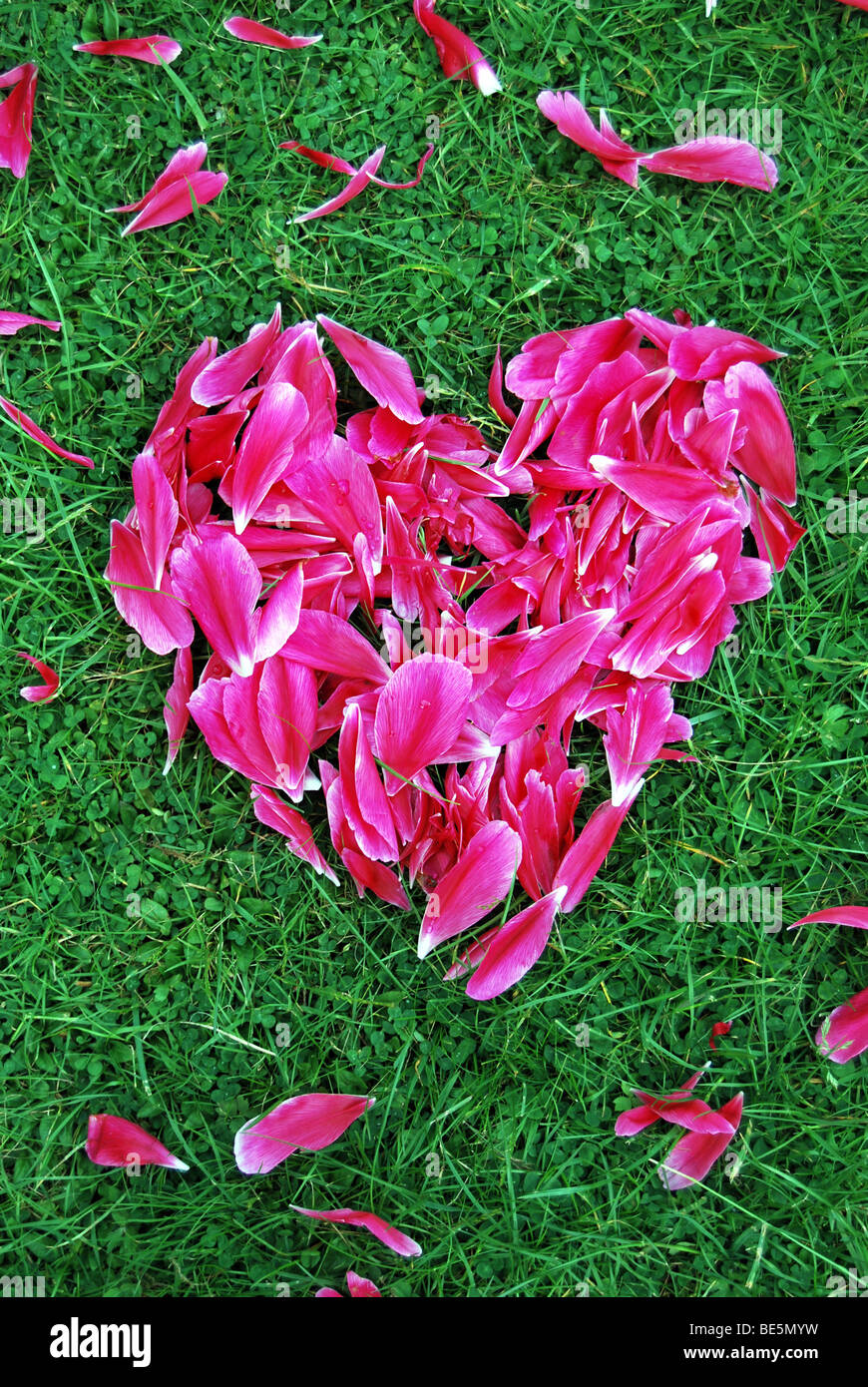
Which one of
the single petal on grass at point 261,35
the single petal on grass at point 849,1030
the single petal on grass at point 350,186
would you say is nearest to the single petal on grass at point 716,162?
the single petal on grass at point 350,186

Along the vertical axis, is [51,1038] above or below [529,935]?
below

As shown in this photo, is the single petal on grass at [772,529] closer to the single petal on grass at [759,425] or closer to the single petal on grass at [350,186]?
the single petal on grass at [759,425]

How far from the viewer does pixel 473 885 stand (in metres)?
1.11

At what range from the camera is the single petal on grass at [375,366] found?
1152 mm

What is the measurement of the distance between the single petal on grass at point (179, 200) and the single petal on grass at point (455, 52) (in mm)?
298

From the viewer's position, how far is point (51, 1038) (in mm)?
1181

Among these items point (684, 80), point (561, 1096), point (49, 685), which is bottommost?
point (561, 1096)

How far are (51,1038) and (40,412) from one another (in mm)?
743

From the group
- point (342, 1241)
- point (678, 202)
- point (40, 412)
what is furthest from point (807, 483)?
point (342, 1241)

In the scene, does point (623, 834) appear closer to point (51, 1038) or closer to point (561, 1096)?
point (561, 1096)

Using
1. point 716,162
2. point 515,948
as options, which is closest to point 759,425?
point 716,162

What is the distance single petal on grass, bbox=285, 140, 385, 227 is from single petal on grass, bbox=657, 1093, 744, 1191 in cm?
115

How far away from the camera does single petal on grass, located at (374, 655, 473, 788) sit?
3.53ft

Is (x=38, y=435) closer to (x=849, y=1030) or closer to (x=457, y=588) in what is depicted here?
(x=457, y=588)
